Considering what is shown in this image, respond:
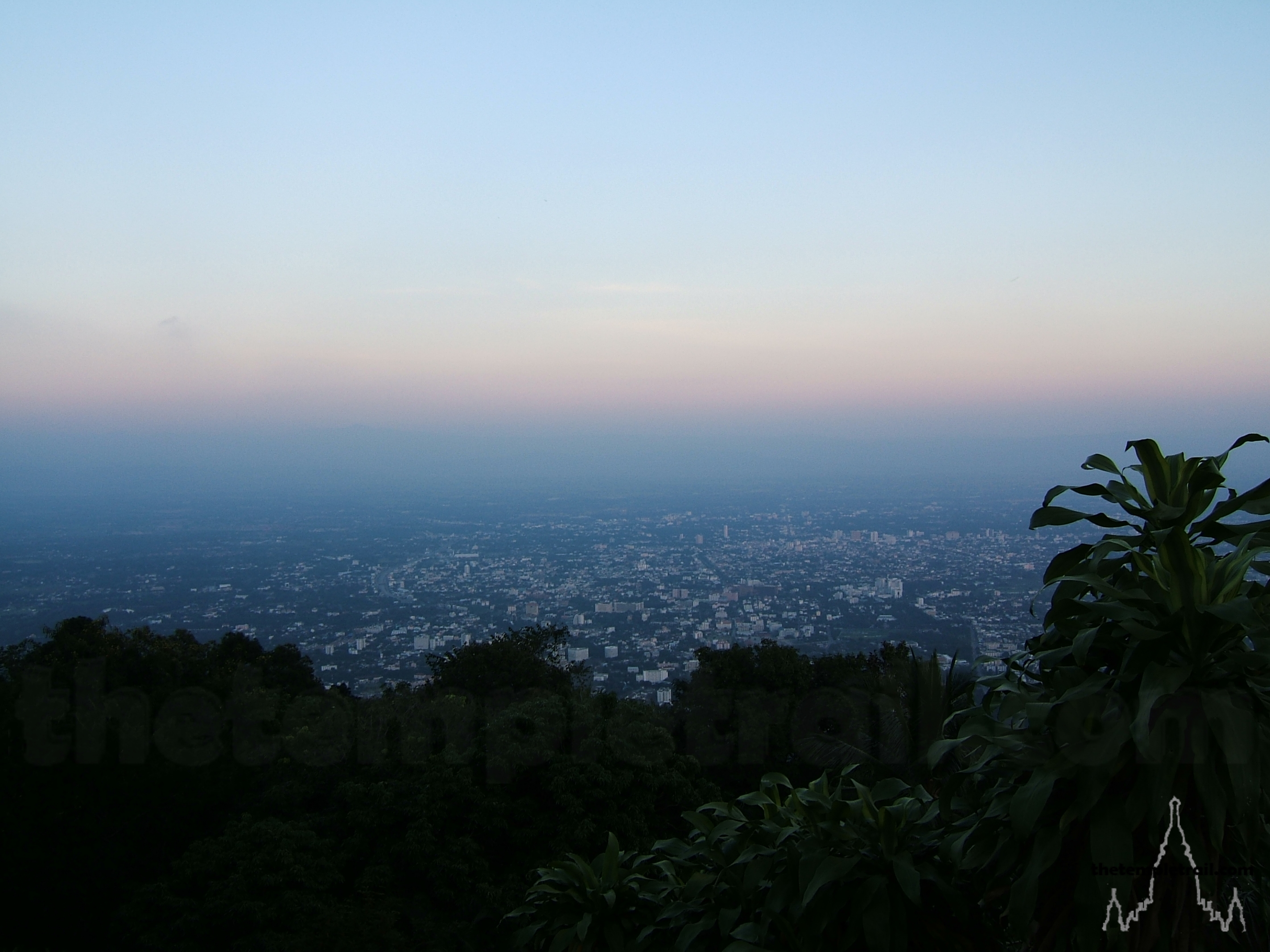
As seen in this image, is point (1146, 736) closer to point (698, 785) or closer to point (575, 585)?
point (698, 785)

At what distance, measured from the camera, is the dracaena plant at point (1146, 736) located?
2.30m

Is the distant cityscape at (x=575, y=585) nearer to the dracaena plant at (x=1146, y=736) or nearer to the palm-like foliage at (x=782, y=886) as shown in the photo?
the palm-like foliage at (x=782, y=886)

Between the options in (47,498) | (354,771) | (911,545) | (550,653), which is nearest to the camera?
(354,771)

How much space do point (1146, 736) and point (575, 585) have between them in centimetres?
2664

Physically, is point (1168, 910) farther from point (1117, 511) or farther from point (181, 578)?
point (181, 578)

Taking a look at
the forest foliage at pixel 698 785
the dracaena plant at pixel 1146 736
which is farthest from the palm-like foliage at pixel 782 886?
the dracaena plant at pixel 1146 736

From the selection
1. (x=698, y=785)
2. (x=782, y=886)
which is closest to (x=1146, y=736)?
(x=782, y=886)

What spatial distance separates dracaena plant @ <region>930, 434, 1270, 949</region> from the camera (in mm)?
2303

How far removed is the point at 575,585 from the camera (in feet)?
93.0

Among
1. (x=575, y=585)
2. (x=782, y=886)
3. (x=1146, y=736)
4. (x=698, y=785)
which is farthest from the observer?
(x=575, y=585)

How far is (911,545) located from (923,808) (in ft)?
90.7

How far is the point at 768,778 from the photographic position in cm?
406

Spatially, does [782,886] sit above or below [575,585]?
above

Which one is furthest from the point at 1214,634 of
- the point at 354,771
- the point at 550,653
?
the point at 550,653
